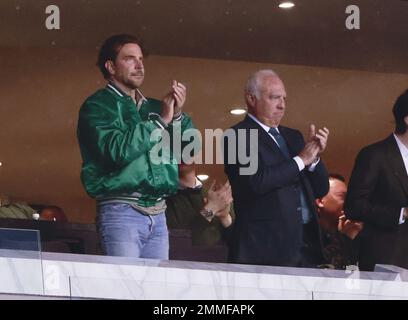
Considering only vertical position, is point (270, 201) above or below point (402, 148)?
below

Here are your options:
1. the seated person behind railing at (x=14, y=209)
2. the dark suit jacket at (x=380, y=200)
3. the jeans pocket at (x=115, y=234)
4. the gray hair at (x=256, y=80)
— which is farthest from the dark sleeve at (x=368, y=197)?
the seated person behind railing at (x=14, y=209)

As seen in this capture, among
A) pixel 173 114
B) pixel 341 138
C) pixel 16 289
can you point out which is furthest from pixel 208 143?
pixel 16 289

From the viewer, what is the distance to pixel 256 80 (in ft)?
22.1

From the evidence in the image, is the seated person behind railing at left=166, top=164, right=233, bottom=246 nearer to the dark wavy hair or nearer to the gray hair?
the gray hair

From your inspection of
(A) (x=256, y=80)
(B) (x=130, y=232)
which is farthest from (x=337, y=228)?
(B) (x=130, y=232)

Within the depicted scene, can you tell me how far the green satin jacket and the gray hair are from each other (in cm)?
48

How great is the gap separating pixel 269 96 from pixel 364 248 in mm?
868

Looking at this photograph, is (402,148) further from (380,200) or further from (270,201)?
(270,201)

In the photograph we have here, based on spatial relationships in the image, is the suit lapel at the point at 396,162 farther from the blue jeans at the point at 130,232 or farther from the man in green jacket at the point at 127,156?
the blue jeans at the point at 130,232

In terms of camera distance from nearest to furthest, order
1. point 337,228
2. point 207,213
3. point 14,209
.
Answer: point 14,209 < point 207,213 < point 337,228

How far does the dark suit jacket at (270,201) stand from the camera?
6.66 meters

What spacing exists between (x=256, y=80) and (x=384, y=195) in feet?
2.77

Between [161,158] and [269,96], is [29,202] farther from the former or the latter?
[269,96]

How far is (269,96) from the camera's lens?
6754 mm
